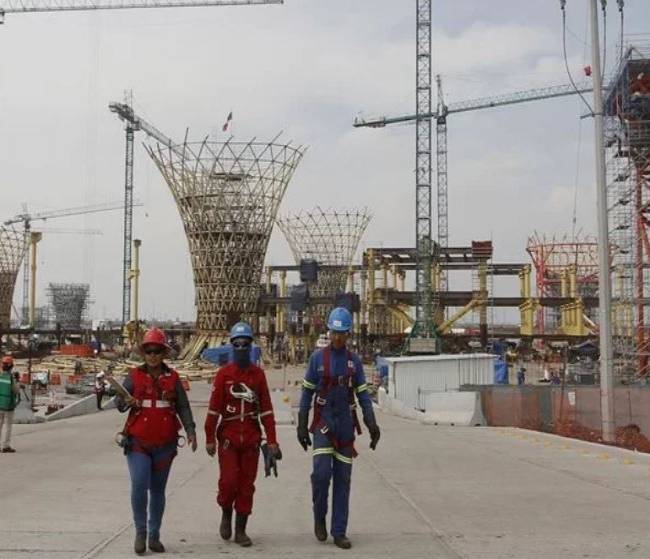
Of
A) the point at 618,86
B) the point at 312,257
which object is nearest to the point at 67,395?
the point at 618,86

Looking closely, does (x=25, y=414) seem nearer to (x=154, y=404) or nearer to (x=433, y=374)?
(x=433, y=374)

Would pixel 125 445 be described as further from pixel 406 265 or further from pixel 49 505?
pixel 406 265

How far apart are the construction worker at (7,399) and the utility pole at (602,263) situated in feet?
37.0

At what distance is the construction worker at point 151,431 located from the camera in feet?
21.3

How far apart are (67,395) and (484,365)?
63.5ft

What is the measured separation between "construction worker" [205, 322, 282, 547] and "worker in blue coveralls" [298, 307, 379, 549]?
0.33 m

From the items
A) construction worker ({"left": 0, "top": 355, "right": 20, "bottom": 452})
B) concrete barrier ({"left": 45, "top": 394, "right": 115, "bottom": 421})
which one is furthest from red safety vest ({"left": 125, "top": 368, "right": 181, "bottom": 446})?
concrete barrier ({"left": 45, "top": 394, "right": 115, "bottom": 421})

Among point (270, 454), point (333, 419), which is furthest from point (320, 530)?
point (333, 419)

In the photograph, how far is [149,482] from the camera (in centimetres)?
653

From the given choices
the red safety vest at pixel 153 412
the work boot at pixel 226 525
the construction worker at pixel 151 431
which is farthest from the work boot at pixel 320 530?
the red safety vest at pixel 153 412

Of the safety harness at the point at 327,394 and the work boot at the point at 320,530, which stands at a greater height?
the safety harness at the point at 327,394

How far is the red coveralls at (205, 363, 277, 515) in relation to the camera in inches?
268

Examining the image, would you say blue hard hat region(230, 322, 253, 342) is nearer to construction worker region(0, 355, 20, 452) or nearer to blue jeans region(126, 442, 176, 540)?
blue jeans region(126, 442, 176, 540)

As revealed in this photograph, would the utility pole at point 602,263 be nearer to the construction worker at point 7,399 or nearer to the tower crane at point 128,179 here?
the construction worker at point 7,399
